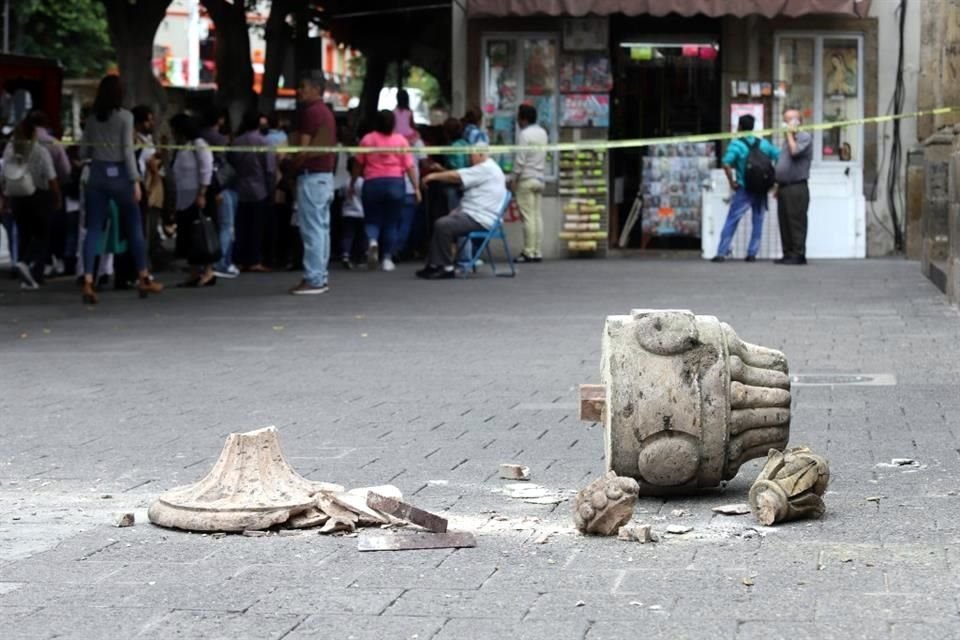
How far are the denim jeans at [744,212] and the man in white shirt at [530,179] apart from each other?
89.9 inches

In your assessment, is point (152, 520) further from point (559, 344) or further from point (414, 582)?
point (559, 344)

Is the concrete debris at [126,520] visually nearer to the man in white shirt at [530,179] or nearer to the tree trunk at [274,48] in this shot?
the man in white shirt at [530,179]

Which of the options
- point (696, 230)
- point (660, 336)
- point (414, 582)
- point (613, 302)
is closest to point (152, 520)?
point (414, 582)

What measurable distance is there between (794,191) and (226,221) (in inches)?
258

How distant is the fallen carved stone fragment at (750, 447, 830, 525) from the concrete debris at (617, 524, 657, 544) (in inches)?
17.1

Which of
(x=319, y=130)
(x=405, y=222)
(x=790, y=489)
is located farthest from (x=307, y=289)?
(x=790, y=489)

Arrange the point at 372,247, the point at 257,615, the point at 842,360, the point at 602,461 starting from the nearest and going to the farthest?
the point at 257,615 → the point at 602,461 → the point at 842,360 → the point at 372,247

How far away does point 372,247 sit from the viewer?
68.4 ft

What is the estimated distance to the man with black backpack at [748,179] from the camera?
2172 cm

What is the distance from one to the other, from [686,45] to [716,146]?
1.37 m

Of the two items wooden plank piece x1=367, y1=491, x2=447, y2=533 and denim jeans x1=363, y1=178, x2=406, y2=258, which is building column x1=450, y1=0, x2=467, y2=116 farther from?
wooden plank piece x1=367, y1=491, x2=447, y2=533

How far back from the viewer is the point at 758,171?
21656 mm

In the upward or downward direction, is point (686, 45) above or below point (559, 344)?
above

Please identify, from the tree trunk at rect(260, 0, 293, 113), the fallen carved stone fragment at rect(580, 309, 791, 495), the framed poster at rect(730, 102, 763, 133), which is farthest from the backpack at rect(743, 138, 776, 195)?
the fallen carved stone fragment at rect(580, 309, 791, 495)
